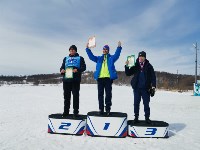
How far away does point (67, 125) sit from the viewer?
23.4 ft

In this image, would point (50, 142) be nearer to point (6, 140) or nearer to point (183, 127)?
point (6, 140)

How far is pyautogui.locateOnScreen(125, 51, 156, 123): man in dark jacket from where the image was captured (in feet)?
24.1

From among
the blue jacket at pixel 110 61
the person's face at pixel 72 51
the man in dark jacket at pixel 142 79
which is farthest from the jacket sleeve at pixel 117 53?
the person's face at pixel 72 51

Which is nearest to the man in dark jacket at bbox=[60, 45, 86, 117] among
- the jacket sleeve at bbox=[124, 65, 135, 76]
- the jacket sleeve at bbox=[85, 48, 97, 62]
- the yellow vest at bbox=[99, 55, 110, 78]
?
the jacket sleeve at bbox=[85, 48, 97, 62]

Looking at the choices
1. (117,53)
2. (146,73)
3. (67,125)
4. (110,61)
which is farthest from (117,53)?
(67,125)

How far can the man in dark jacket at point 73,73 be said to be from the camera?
7512mm

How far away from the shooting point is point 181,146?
6141 millimetres

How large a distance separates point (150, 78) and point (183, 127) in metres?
2.49

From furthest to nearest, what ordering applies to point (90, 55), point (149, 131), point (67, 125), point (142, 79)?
1. point (90, 55)
2. point (142, 79)
3. point (67, 125)
4. point (149, 131)

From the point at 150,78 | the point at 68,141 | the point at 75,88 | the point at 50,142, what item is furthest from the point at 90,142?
the point at 150,78

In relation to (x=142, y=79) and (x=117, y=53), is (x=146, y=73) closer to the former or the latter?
(x=142, y=79)

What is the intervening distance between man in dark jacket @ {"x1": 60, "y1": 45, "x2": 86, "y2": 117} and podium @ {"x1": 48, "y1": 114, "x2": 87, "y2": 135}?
394mm

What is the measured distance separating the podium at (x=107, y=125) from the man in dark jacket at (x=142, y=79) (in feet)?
2.24

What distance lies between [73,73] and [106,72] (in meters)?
0.95
